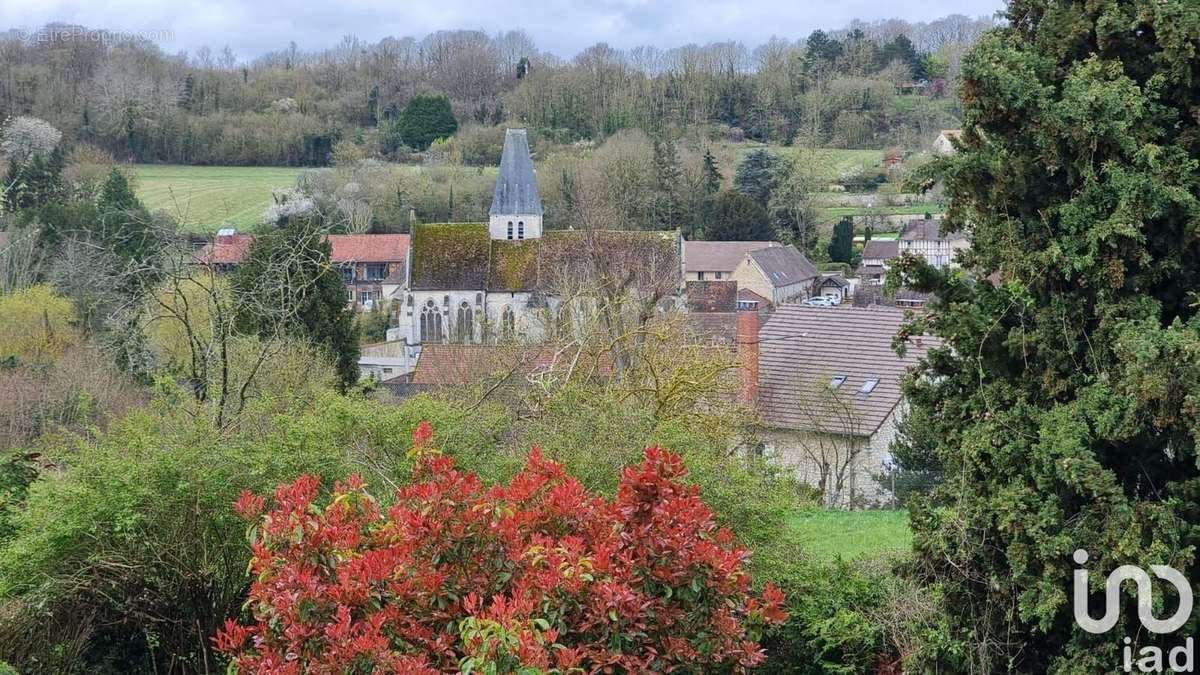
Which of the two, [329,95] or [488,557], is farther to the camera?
[329,95]

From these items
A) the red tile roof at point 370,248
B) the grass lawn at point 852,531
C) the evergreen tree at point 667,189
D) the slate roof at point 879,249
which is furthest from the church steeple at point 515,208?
the grass lawn at point 852,531

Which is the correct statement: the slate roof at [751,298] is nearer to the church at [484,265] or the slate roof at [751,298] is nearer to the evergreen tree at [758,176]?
the church at [484,265]

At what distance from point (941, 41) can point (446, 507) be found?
113 m

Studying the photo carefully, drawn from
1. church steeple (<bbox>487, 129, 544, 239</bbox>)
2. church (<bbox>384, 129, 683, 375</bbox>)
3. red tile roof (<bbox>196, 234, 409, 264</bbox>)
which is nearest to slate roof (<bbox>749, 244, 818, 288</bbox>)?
church (<bbox>384, 129, 683, 375</bbox>)

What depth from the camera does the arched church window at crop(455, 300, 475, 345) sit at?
41.8 meters

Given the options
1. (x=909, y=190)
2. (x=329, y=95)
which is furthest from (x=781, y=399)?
(x=329, y=95)

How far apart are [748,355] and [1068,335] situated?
16.3m

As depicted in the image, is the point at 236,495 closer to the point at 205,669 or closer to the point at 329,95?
the point at 205,669

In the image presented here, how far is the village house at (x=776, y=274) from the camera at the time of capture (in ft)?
200

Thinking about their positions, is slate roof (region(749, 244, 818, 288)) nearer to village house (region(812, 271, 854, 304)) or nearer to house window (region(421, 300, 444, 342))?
village house (region(812, 271, 854, 304))

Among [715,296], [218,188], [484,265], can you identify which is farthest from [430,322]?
[218,188]

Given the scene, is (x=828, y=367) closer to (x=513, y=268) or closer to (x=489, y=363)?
(x=489, y=363)

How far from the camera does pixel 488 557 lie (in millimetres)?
6242

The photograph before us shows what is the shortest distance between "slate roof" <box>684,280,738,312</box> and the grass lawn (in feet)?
100
